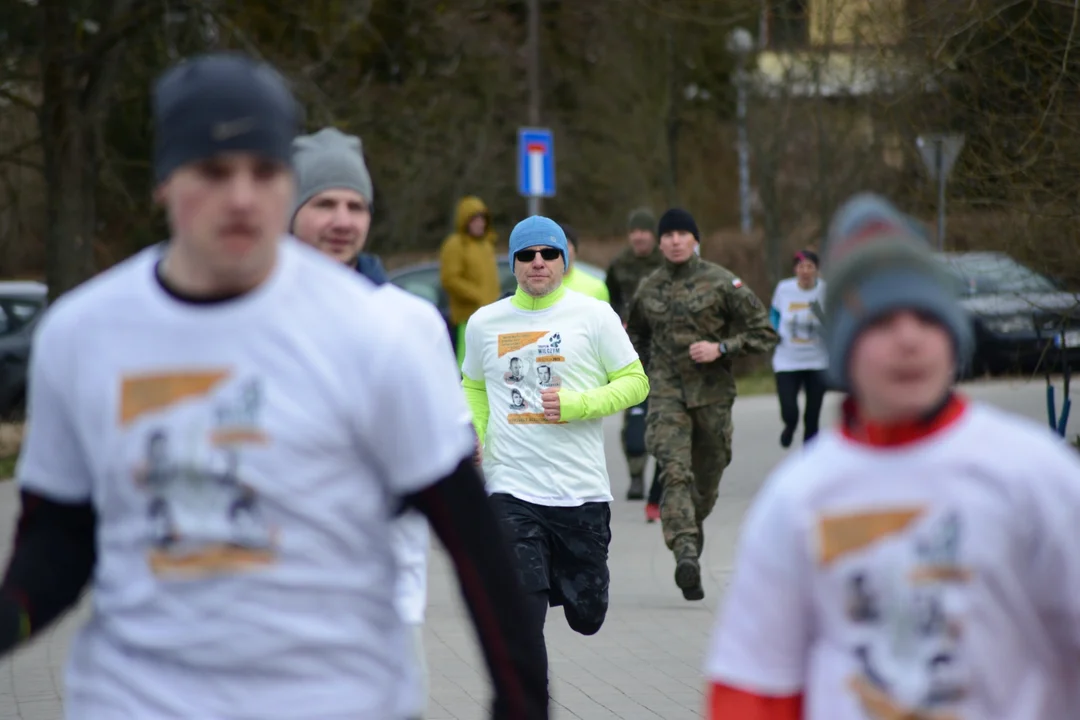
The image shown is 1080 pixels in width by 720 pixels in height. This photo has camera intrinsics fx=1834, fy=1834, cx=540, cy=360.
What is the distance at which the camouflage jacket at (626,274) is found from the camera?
13805mm

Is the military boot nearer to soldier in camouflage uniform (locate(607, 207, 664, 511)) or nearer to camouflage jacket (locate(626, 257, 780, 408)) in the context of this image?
camouflage jacket (locate(626, 257, 780, 408))

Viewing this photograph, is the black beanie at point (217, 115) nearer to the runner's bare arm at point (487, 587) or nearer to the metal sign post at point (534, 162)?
the runner's bare arm at point (487, 587)

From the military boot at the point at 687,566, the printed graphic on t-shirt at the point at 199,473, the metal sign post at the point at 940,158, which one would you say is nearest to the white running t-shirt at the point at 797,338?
the metal sign post at the point at 940,158

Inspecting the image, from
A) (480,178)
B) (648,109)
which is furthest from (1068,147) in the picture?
(480,178)

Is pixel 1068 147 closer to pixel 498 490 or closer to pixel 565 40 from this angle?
pixel 498 490

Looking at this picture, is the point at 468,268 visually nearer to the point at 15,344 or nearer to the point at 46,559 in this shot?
the point at 15,344

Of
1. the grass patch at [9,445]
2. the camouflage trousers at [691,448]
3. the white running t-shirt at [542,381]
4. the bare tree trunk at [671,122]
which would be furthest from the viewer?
the bare tree trunk at [671,122]

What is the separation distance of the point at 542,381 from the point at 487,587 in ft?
14.9

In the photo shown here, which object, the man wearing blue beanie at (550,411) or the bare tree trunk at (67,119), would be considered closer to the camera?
the man wearing blue beanie at (550,411)

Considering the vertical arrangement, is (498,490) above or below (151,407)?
below

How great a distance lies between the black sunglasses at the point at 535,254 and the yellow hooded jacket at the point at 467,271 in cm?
832

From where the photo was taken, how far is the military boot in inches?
371

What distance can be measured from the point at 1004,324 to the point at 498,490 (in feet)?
54.4

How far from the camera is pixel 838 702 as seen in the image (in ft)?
8.84
